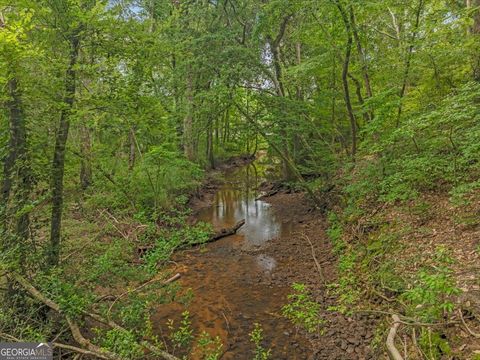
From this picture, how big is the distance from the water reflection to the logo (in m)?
6.82

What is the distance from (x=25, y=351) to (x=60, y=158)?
2.91m

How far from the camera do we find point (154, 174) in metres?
11.3

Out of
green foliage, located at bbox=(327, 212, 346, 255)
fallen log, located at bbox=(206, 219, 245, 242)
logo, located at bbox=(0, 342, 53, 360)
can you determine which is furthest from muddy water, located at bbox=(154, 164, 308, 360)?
logo, located at bbox=(0, 342, 53, 360)

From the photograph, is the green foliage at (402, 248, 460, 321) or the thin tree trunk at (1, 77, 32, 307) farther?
the thin tree trunk at (1, 77, 32, 307)

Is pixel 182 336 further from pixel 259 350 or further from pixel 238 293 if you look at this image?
pixel 238 293

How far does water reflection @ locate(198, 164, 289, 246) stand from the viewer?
37.2 feet

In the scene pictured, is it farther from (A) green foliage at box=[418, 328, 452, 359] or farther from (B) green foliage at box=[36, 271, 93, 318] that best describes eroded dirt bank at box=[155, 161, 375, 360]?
(B) green foliage at box=[36, 271, 93, 318]

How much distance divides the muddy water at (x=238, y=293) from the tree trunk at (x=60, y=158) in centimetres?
234

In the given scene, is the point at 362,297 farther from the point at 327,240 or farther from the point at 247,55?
the point at 247,55

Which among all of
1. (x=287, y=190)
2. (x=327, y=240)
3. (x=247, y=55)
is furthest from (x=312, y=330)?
(x=287, y=190)

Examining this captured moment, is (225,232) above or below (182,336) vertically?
above

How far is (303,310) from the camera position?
6.14 meters

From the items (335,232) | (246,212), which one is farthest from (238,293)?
(246,212)

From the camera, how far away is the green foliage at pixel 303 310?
18.6 ft
